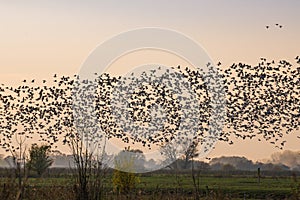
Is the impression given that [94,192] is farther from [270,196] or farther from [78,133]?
[270,196]

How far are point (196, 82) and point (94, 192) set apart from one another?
30.6 meters

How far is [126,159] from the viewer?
3072 centimetres

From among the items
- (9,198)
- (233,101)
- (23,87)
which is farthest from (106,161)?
(23,87)

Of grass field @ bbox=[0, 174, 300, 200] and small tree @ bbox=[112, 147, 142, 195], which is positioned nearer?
grass field @ bbox=[0, 174, 300, 200]

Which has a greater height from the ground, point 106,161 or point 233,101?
point 233,101

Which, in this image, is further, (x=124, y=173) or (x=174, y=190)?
(x=124, y=173)

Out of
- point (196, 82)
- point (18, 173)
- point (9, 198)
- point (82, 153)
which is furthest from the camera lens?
point (196, 82)

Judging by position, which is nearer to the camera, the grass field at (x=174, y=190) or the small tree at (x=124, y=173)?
the grass field at (x=174, y=190)

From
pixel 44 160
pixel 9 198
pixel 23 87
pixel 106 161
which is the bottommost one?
pixel 9 198

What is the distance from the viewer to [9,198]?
364 inches

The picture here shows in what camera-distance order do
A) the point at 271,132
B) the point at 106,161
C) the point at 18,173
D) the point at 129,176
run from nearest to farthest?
the point at 18,173 < the point at 106,161 < the point at 129,176 < the point at 271,132

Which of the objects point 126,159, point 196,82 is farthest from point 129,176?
point 196,82

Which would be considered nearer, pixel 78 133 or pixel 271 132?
pixel 78 133

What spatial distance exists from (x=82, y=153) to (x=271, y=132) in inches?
1419
